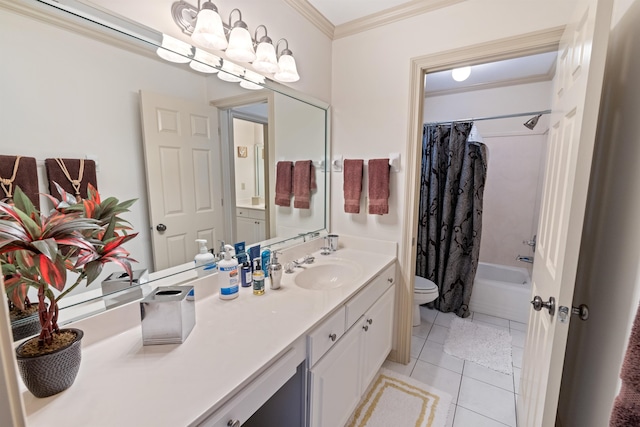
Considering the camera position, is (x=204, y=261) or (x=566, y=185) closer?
(x=566, y=185)

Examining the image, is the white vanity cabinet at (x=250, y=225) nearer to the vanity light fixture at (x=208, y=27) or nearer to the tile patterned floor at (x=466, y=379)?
the vanity light fixture at (x=208, y=27)

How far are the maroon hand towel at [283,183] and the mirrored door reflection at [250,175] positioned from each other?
130 mm

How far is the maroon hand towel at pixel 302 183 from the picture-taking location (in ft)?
6.47

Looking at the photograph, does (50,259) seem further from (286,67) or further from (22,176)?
(286,67)

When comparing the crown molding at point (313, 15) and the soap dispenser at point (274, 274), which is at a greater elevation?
the crown molding at point (313, 15)

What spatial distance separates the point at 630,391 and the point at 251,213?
1.52 metres

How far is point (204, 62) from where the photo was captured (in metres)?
1.23

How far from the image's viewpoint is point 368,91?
75.9 inches

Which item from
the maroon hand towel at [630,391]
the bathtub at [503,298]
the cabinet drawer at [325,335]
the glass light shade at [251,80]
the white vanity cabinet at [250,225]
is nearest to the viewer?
the maroon hand towel at [630,391]

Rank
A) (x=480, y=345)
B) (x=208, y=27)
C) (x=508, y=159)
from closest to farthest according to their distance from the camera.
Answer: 1. (x=208, y=27)
2. (x=480, y=345)
3. (x=508, y=159)

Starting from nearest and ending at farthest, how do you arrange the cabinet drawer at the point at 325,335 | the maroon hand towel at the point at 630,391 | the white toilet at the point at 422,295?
the maroon hand towel at the point at 630,391 < the cabinet drawer at the point at 325,335 < the white toilet at the point at 422,295

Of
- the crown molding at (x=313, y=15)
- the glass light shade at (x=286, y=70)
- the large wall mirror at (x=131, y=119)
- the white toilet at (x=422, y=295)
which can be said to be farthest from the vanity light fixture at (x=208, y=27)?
the white toilet at (x=422, y=295)

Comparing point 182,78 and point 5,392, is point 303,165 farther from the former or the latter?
point 5,392

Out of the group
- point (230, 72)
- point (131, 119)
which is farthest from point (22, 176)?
point (230, 72)
